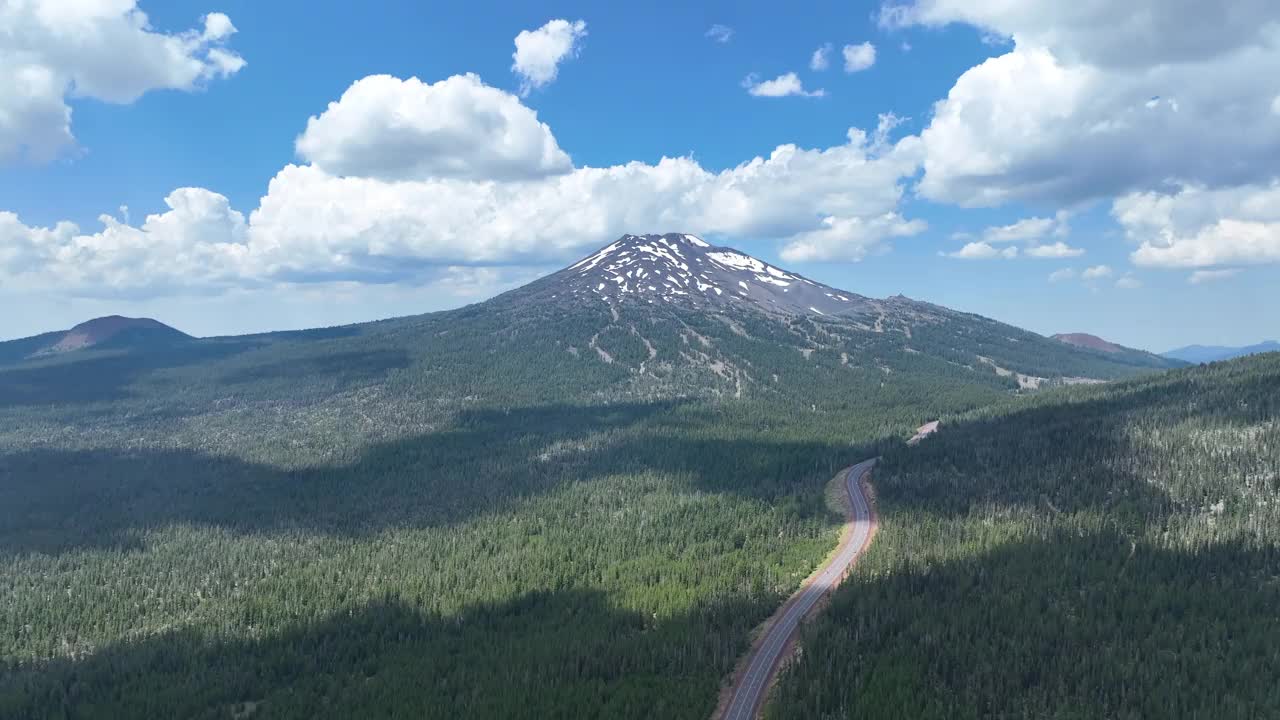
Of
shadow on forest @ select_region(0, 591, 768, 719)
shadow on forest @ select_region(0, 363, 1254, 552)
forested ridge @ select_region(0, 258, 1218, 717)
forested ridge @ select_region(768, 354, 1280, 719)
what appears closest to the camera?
forested ridge @ select_region(768, 354, 1280, 719)

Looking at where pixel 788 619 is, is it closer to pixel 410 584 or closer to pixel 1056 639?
pixel 1056 639

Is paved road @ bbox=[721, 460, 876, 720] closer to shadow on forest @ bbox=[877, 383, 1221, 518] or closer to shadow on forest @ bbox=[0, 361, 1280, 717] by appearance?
shadow on forest @ bbox=[0, 361, 1280, 717]

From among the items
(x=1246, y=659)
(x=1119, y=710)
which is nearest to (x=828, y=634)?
(x=1119, y=710)

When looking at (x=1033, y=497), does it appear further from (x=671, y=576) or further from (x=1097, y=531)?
(x=671, y=576)

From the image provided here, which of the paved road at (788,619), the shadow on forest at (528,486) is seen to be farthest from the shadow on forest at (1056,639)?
the shadow on forest at (528,486)

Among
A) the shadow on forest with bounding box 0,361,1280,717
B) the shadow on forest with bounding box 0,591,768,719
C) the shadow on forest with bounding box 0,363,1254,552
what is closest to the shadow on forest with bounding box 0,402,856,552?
the shadow on forest with bounding box 0,363,1254,552

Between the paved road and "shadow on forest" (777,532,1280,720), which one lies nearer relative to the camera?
"shadow on forest" (777,532,1280,720)
